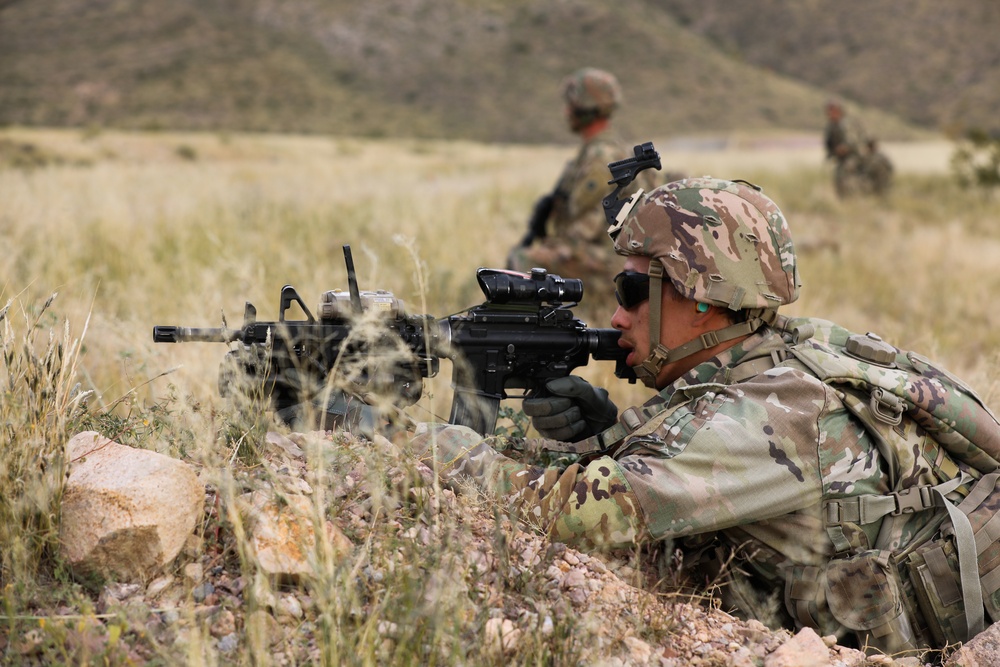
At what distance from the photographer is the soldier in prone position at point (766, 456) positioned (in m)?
2.47

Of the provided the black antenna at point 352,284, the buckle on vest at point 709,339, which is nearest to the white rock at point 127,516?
the black antenna at point 352,284

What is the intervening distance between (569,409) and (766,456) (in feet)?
2.94

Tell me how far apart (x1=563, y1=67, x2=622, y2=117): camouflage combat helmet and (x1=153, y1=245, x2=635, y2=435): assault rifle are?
4588 millimetres

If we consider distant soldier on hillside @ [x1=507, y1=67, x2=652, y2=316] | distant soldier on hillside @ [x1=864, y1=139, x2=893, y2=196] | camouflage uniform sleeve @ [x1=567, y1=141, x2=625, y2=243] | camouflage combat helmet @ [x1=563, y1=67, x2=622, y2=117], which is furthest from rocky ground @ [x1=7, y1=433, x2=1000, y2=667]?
distant soldier on hillside @ [x1=864, y1=139, x2=893, y2=196]

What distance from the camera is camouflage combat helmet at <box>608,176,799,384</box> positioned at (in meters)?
2.80

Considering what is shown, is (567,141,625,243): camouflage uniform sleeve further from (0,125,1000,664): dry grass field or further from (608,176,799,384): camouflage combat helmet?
(608,176,799,384): camouflage combat helmet

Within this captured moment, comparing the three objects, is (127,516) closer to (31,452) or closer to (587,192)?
(31,452)

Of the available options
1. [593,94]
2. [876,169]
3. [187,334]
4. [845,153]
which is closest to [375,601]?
[187,334]

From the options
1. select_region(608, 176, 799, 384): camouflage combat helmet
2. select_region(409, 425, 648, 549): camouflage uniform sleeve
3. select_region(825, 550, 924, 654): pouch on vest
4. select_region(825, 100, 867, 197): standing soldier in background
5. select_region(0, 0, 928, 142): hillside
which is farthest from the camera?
select_region(0, 0, 928, 142): hillside

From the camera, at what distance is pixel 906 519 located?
269 centimetres

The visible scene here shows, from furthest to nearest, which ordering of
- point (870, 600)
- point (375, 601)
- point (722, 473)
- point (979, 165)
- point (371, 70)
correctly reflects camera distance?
1. point (371, 70)
2. point (979, 165)
3. point (870, 600)
4. point (722, 473)
5. point (375, 601)

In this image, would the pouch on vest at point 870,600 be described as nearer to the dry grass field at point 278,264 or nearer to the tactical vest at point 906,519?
the tactical vest at point 906,519

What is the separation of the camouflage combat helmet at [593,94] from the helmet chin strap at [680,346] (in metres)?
4.84

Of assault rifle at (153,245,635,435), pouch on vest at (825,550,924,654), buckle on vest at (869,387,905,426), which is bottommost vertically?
pouch on vest at (825,550,924,654)
